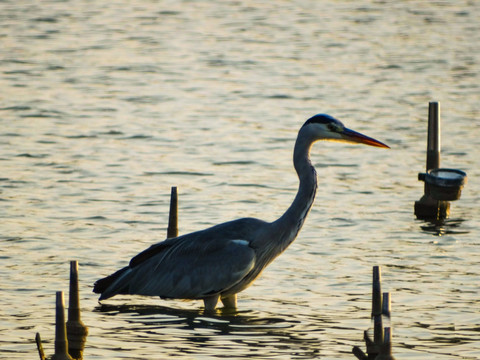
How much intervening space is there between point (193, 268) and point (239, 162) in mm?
9375

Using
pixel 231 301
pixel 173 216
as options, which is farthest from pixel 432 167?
pixel 231 301

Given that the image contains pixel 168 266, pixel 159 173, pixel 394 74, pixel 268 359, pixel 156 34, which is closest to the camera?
pixel 268 359

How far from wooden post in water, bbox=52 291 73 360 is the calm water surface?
5.99 ft

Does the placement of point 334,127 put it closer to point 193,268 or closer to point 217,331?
point 193,268

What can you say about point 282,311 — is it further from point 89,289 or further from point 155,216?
point 155,216

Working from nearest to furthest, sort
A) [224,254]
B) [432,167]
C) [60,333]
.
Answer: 1. [60,333]
2. [224,254]
3. [432,167]

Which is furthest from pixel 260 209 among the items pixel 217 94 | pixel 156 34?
pixel 156 34

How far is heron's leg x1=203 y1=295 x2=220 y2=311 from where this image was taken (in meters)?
13.5

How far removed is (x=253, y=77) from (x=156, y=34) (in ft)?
23.2

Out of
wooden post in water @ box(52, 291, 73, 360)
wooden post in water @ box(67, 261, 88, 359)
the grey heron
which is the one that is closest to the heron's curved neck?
the grey heron

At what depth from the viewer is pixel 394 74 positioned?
30922 mm

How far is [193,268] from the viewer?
13367 mm

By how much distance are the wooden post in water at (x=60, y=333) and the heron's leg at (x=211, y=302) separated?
10.9 ft

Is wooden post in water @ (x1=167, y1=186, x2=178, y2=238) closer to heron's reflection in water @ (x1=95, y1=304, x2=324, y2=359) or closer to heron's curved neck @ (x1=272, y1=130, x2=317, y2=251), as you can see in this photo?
heron's reflection in water @ (x1=95, y1=304, x2=324, y2=359)
